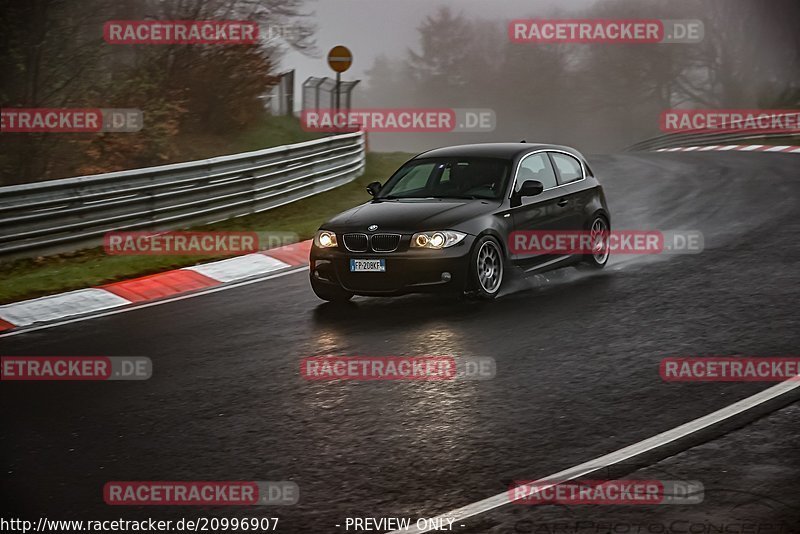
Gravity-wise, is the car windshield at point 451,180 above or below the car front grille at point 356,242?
above

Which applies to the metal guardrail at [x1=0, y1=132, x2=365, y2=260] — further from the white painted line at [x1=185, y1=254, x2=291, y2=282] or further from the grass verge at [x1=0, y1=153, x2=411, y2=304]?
the white painted line at [x1=185, y1=254, x2=291, y2=282]

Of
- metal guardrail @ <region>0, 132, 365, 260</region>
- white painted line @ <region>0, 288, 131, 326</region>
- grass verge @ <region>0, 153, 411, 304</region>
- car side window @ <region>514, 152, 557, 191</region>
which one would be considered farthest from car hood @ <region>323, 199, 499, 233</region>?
metal guardrail @ <region>0, 132, 365, 260</region>

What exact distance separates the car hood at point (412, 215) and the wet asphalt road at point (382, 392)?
838 millimetres

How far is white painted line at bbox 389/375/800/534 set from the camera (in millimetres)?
5402

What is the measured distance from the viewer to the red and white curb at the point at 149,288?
1144 centimetres

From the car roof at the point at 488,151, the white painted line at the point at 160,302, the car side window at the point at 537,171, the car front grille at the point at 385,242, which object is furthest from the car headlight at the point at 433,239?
the white painted line at the point at 160,302

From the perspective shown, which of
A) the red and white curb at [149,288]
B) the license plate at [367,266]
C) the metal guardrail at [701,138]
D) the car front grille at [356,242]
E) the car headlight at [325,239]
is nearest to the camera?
the license plate at [367,266]

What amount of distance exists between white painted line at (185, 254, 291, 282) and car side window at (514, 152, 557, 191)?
3658mm

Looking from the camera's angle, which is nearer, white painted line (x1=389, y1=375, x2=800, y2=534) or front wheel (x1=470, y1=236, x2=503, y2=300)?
white painted line (x1=389, y1=375, x2=800, y2=534)

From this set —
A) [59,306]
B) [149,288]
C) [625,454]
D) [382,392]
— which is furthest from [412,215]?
[625,454]

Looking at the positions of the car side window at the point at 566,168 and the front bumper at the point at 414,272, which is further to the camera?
the car side window at the point at 566,168

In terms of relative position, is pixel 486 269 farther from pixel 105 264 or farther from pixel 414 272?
pixel 105 264

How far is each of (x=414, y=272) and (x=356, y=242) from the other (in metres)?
0.70

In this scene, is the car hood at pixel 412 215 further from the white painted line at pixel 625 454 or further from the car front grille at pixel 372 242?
the white painted line at pixel 625 454
